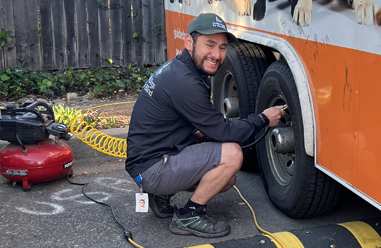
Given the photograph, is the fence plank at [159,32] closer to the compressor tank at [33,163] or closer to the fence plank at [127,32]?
the fence plank at [127,32]

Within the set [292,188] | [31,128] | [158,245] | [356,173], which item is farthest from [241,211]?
[31,128]

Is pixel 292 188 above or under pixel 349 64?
under

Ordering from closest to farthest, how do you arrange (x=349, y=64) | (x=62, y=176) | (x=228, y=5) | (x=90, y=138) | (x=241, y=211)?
(x=349, y=64) < (x=241, y=211) < (x=228, y=5) < (x=62, y=176) < (x=90, y=138)

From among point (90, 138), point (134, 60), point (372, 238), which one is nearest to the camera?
point (372, 238)

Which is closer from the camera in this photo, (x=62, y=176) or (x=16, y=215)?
(x=16, y=215)

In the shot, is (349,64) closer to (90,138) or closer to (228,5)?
(228,5)

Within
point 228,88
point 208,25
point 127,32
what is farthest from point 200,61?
point 127,32

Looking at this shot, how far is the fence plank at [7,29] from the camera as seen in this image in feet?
24.8

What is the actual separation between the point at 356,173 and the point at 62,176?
9.07ft

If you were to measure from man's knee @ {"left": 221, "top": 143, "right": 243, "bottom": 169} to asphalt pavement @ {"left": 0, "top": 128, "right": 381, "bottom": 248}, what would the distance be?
483 millimetres

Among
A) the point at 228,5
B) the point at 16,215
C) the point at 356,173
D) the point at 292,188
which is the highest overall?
the point at 228,5

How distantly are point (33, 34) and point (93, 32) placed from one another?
96 cm

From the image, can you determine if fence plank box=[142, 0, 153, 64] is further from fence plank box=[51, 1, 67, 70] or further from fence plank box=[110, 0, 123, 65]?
fence plank box=[51, 1, 67, 70]

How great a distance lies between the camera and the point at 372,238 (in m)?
3.03
